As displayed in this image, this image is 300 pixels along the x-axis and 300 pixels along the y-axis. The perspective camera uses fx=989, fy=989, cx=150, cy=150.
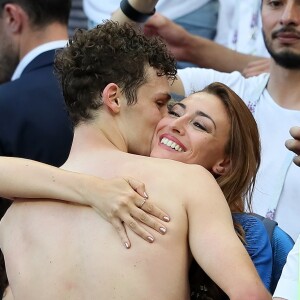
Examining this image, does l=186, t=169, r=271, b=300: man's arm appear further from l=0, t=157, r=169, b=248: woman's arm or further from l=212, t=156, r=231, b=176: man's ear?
l=212, t=156, r=231, b=176: man's ear

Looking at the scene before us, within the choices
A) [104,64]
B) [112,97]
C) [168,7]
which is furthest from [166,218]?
[168,7]

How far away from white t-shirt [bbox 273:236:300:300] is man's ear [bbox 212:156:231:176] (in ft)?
2.34

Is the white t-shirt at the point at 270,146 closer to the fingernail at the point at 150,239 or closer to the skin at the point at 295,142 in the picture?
the skin at the point at 295,142

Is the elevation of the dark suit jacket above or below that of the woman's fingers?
below

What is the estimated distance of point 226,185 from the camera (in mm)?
3297

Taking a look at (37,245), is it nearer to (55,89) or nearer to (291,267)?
(291,267)

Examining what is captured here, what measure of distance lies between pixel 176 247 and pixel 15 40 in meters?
2.12

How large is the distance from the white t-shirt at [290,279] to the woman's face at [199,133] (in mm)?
716

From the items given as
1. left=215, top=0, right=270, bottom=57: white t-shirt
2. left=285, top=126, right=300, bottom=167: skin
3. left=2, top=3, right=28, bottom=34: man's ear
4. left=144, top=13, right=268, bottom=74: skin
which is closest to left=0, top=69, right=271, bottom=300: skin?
left=285, top=126, right=300, bottom=167: skin

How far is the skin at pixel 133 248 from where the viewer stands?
267cm

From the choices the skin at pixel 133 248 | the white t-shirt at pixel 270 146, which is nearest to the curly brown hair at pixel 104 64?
the skin at pixel 133 248

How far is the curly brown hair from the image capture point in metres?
3.10

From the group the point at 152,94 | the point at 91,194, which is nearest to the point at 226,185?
the point at 152,94

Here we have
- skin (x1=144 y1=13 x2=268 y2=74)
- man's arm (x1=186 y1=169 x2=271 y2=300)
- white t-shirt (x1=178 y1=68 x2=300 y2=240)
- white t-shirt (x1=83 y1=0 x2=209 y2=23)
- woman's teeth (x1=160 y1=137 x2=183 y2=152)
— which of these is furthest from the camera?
white t-shirt (x1=83 y1=0 x2=209 y2=23)
